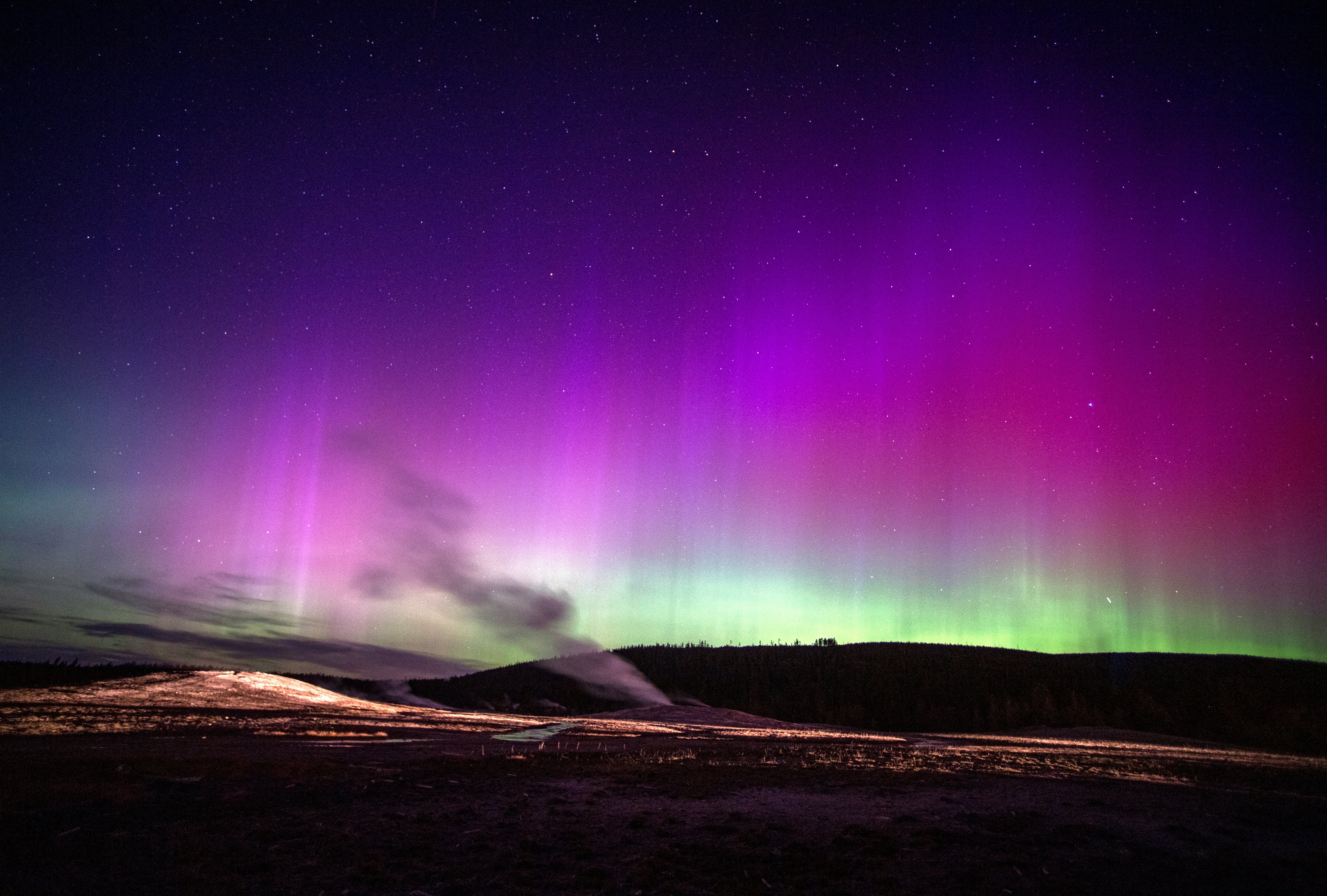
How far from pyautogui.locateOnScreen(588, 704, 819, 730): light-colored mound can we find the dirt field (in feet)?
145

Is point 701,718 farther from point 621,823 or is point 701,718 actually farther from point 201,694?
point 621,823

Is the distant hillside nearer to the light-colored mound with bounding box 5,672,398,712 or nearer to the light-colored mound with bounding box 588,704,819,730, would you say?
the light-colored mound with bounding box 588,704,819,730

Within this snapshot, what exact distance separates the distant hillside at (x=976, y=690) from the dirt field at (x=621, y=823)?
55.9m

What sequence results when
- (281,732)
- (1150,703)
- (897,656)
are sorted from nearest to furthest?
1. (281,732)
2. (1150,703)
3. (897,656)

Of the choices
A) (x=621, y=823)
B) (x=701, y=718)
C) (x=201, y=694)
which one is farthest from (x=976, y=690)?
(x=621, y=823)

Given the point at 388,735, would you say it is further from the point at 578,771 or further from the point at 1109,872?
the point at 1109,872

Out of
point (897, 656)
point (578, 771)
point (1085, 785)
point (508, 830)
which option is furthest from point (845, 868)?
point (897, 656)

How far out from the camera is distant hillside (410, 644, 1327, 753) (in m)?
82.3

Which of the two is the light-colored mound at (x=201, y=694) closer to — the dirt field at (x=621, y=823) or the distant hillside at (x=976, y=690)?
the dirt field at (x=621, y=823)

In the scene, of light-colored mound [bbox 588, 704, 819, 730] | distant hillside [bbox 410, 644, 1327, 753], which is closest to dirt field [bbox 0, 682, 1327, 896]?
light-colored mound [bbox 588, 704, 819, 730]

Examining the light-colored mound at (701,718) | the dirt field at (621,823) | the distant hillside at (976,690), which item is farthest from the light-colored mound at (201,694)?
the distant hillside at (976,690)

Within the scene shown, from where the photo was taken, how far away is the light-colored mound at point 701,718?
235 ft

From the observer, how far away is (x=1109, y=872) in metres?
11.3

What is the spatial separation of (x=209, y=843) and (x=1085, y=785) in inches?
999
